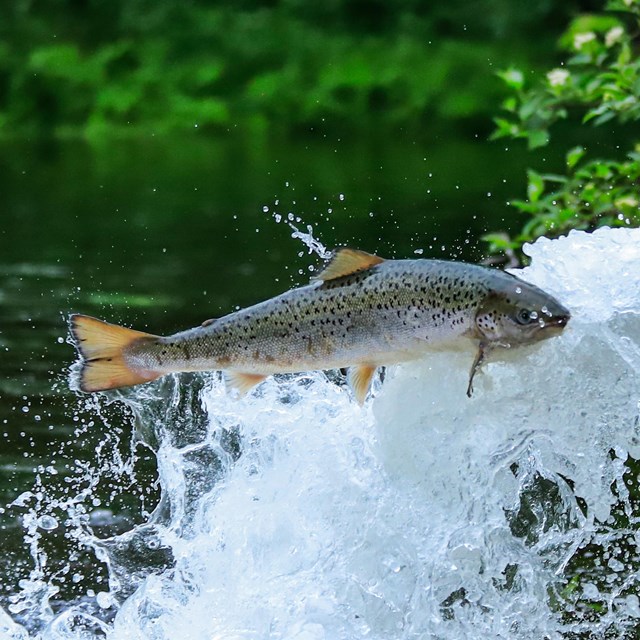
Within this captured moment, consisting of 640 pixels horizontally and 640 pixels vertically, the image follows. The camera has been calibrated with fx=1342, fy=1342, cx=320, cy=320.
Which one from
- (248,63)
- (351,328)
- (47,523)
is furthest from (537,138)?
(248,63)

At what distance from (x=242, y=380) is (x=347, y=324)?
1.46ft

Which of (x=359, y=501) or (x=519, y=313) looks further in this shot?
(x=359, y=501)

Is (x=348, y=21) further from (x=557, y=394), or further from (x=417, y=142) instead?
(x=557, y=394)

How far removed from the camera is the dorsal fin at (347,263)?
3906mm

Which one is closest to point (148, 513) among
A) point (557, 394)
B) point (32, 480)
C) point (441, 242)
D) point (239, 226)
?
point (32, 480)

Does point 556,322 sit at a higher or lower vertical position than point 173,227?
higher

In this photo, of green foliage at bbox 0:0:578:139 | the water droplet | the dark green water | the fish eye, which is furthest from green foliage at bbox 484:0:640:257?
green foliage at bbox 0:0:578:139

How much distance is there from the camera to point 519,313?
3689 millimetres

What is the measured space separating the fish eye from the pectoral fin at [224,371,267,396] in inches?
33.7

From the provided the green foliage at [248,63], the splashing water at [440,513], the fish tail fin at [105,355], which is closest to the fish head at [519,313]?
the splashing water at [440,513]

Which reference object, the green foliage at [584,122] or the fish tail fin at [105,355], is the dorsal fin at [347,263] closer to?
the fish tail fin at [105,355]

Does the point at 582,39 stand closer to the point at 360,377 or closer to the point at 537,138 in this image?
the point at 537,138

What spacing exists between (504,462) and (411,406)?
34 centimetres

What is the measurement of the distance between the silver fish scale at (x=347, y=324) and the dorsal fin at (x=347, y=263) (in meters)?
0.02
